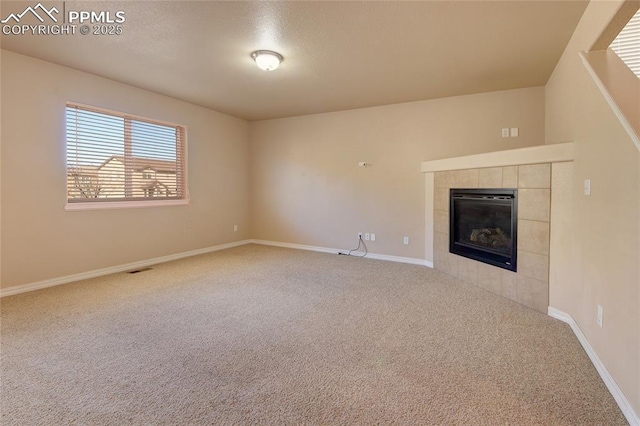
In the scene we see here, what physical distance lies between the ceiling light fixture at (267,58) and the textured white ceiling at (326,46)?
0.21ft

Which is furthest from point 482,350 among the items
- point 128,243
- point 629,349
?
point 128,243

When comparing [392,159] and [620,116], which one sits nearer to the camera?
[620,116]

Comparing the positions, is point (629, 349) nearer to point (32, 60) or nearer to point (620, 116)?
point (620, 116)

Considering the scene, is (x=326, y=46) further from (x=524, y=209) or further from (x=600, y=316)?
(x=600, y=316)

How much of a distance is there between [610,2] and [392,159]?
10.5 ft

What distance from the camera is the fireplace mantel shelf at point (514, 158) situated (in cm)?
272

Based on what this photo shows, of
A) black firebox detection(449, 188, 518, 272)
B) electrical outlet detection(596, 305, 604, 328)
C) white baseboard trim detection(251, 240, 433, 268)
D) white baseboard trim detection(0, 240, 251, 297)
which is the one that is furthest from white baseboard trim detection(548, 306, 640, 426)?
white baseboard trim detection(0, 240, 251, 297)

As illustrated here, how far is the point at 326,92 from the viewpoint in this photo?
175 inches

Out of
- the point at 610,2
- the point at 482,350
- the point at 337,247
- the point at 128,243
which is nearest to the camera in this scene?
the point at 610,2

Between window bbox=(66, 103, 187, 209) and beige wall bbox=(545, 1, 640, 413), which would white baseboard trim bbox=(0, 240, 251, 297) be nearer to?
window bbox=(66, 103, 187, 209)

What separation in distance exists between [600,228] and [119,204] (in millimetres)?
5159

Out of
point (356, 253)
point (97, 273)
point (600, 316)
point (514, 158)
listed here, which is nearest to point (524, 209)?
point (514, 158)

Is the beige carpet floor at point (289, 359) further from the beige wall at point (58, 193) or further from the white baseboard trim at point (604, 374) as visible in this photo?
the beige wall at point (58, 193)

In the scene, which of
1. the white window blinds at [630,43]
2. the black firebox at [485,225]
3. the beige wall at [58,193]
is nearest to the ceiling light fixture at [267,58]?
the beige wall at [58,193]
